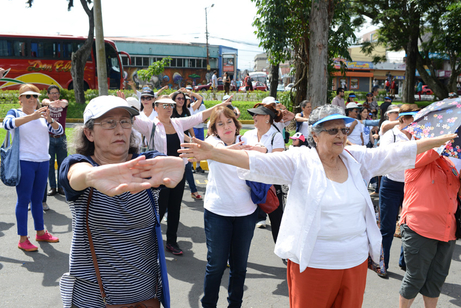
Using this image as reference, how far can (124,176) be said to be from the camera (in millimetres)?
1672

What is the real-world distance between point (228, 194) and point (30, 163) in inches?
121

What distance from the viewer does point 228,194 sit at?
340 centimetres

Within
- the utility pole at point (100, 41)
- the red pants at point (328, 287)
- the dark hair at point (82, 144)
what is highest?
the utility pole at point (100, 41)

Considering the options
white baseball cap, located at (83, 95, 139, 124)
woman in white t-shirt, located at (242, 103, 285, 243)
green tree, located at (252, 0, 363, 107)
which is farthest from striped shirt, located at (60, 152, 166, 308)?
green tree, located at (252, 0, 363, 107)

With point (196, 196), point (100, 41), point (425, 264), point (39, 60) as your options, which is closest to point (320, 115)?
point (425, 264)

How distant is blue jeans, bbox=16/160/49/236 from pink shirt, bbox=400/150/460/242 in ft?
14.7

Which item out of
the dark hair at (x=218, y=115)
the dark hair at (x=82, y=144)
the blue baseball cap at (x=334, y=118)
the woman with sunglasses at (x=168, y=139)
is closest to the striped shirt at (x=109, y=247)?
the dark hair at (x=82, y=144)

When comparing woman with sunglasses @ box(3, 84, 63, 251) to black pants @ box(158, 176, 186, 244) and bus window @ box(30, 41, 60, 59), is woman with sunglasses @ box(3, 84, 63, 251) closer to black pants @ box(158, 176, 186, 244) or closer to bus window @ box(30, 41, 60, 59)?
black pants @ box(158, 176, 186, 244)

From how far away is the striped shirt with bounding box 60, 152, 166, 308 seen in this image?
1965mm

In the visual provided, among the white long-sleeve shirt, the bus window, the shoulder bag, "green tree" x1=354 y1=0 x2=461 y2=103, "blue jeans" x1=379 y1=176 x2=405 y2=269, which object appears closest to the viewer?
the white long-sleeve shirt

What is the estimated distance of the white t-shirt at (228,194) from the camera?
3365mm

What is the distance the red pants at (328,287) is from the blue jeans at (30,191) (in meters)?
3.89

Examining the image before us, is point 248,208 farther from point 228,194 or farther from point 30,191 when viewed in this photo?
point 30,191

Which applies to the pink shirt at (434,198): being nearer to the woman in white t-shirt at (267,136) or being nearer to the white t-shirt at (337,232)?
the white t-shirt at (337,232)
